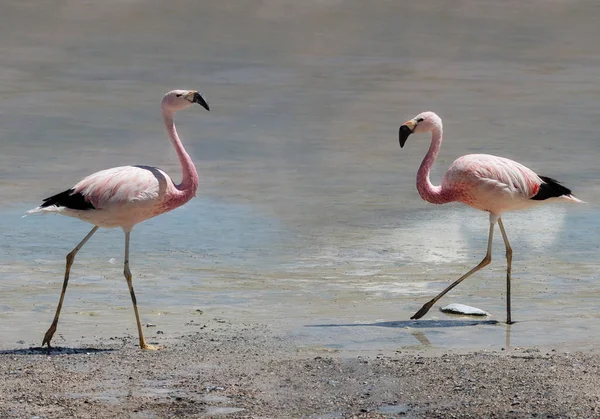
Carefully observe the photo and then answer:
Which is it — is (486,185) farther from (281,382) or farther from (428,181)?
(281,382)

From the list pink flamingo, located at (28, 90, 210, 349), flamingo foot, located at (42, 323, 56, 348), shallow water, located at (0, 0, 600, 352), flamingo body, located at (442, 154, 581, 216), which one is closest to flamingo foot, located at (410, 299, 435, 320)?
shallow water, located at (0, 0, 600, 352)

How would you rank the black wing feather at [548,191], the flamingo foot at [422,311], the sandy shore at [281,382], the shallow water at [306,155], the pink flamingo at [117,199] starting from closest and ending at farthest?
the sandy shore at [281,382] < the pink flamingo at [117,199] < the flamingo foot at [422,311] < the shallow water at [306,155] < the black wing feather at [548,191]

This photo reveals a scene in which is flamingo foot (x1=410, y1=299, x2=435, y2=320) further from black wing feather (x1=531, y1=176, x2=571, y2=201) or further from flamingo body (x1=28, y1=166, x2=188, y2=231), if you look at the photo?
flamingo body (x1=28, y1=166, x2=188, y2=231)

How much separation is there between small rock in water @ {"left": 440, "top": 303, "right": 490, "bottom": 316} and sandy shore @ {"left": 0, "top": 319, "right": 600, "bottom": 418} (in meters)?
1.16

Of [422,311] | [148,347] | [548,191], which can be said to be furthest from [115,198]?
[548,191]

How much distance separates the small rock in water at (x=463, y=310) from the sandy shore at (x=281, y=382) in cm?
116

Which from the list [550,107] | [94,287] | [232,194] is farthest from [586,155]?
[94,287]

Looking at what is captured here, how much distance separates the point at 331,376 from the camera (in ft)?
24.3

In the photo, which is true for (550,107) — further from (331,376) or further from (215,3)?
(331,376)

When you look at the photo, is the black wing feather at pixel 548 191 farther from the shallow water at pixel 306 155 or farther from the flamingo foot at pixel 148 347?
the flamingo foot at pixel 148 347

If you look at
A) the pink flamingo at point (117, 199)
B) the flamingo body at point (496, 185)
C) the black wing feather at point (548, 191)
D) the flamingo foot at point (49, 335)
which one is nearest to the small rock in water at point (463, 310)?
the flamingo body at point (496, 185)

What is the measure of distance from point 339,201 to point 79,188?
5.06 meters

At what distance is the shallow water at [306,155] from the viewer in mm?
9422

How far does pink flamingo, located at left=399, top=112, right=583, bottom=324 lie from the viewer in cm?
970
